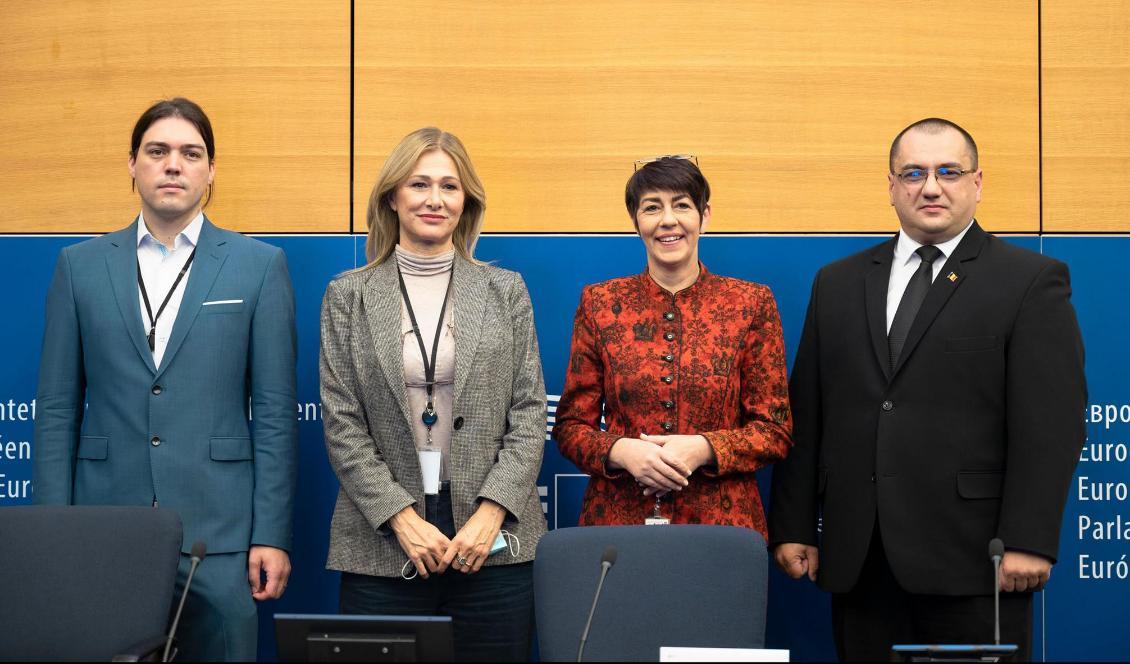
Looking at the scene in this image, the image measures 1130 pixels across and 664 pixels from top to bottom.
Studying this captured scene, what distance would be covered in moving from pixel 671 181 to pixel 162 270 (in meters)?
1.46

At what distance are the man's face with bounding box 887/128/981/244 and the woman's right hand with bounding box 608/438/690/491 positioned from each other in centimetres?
94

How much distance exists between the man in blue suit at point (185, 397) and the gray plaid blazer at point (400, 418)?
223mm

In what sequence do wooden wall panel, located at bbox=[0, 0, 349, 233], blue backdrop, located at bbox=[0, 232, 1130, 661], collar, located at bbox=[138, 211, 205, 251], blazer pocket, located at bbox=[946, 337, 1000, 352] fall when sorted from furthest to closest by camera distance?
wooden wall panel, located at bbox=[0, 0, 349, 233], blue backdrop, located at bbox=[0, 232, 1130, 661], collar, located at bbox=[138, 211, 205, 251], blazer pocket, located at bbox=[946, 337, 1000, 352]

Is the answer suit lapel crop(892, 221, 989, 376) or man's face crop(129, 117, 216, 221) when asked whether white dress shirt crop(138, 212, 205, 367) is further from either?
suit lapel crop(892, 221, 989, 376)

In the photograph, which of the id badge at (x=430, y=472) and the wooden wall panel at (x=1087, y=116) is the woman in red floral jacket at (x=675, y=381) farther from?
the wooden wall panel at (x=1087, y=116)

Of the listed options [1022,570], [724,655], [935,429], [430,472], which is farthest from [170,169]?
[1022,570]

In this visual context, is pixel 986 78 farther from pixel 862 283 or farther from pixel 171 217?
pixel 171 217

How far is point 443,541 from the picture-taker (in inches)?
106

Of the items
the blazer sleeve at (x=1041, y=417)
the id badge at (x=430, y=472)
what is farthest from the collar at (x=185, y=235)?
the blazer sleeve at (x=1041, y=417)

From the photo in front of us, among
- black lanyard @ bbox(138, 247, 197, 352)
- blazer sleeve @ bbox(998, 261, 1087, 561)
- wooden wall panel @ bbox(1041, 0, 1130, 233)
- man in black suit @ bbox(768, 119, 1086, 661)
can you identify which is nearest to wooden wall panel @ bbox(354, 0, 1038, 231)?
wooden wall panel @ bbox(1041, 0, 1130, 233)

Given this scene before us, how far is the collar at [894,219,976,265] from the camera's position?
9.51 feet

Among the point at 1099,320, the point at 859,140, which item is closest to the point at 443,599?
the point at 859,140

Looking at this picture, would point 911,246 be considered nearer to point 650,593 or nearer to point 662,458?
point 662,458

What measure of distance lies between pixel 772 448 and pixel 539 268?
120 cm
